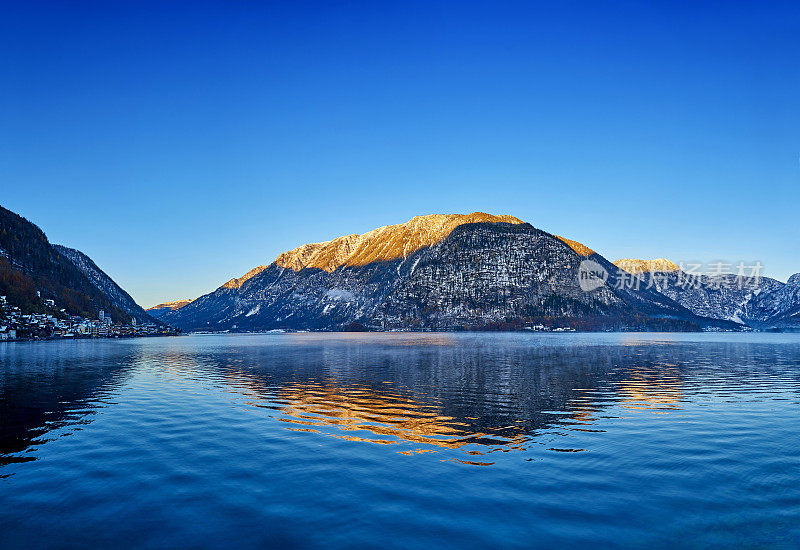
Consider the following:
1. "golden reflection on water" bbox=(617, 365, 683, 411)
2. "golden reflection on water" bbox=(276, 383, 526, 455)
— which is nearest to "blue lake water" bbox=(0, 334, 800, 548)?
"golden reflection on water" bbox=(276, 383, 526, 455)

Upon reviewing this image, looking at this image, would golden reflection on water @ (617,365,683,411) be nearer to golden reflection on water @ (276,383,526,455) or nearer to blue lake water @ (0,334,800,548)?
blue lake water @ (0,334,800,548)

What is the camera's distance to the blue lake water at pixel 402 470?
19.7 meters

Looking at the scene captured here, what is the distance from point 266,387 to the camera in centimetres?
6869

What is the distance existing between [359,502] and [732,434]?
3123cm

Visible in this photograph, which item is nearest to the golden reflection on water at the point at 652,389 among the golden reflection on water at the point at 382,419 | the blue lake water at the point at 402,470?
the blue lake water at the point at 402,470

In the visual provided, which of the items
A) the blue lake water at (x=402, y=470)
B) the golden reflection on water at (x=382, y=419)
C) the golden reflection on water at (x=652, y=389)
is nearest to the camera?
the blue lake water at (x=402, y=470)

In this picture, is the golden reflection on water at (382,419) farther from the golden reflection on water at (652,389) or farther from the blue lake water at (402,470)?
the golden reflection on water at (652,389)

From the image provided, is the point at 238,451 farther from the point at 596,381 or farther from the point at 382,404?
the point at 596,381

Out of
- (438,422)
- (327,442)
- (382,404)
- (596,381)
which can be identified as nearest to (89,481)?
(327,442)

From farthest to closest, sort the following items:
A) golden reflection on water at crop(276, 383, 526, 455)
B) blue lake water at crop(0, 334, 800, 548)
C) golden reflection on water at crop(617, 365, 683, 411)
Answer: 1. golden reflection on water at crop(617, 365, 683, 411)
2. golden reflection on water at crop(276, 383, 526, 455)
3. blue lake water at crop(0, 334, 800, 548)

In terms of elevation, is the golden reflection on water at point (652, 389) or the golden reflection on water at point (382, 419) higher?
the golden reflection on water at point (382, 419)

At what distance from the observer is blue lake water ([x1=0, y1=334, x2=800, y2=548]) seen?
774 inches

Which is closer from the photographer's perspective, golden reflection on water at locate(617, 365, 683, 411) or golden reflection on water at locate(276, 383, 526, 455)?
golden reflection on water at locate(276, 383, 526, 455)

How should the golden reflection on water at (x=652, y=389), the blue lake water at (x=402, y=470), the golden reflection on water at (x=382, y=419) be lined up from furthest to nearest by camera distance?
the golden reflection on water at (x=652, y=389)
the golden reflection on water at (x=382, y=419)
the blue lake water at (x=402, y=470)
